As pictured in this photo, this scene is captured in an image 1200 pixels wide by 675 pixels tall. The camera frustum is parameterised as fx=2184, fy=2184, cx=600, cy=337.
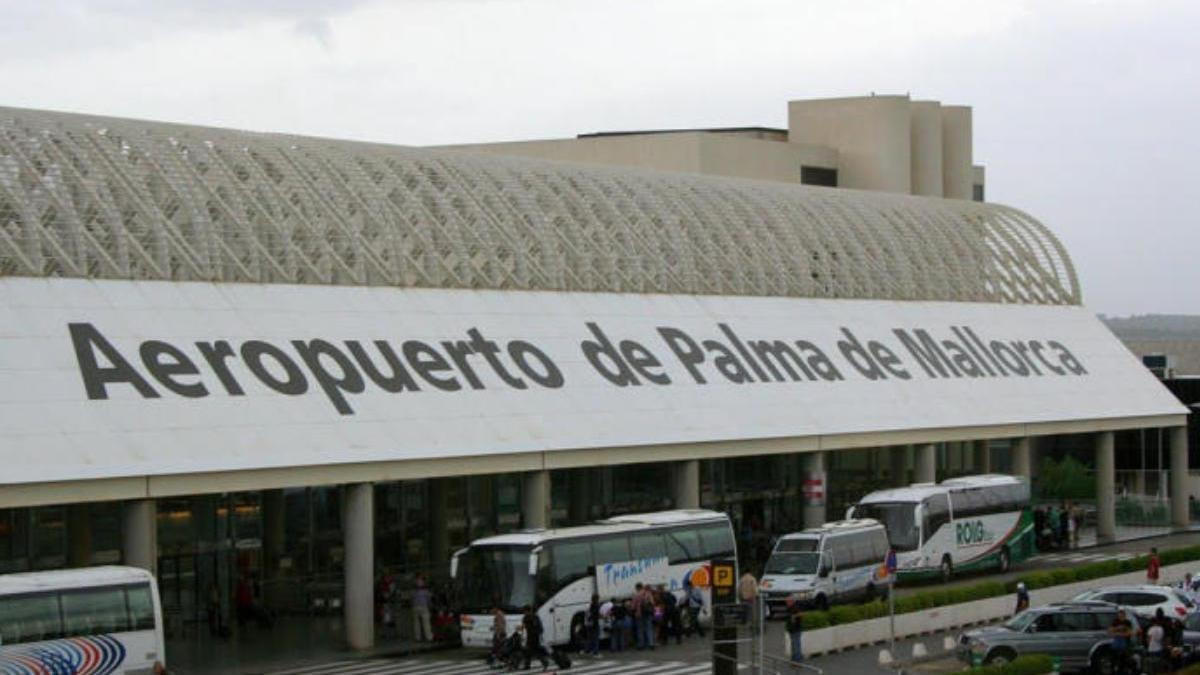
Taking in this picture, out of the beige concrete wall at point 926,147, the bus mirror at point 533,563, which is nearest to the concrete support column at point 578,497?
the bus mirror at point 533,563

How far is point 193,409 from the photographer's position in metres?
41.5

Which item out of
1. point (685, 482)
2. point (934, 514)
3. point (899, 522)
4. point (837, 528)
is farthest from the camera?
point (934, 514)

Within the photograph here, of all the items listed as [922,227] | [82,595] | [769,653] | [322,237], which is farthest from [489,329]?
[922,227]

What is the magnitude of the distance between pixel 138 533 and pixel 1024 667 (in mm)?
15895

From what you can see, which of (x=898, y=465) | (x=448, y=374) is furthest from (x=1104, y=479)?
(x=448, y=374)

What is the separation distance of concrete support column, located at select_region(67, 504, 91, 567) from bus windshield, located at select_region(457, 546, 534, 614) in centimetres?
798

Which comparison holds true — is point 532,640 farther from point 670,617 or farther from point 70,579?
point 70,579

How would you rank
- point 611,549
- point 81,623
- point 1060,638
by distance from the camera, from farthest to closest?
point 611,549, point 1060,638, point 81,623

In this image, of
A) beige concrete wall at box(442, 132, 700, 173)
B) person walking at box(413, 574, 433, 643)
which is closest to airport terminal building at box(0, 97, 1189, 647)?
person walking at box(413, 574, 433, 643)

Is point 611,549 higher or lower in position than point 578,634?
higher

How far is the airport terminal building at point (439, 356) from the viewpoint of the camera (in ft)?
137

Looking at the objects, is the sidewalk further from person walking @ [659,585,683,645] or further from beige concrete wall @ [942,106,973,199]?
beige concrete wall @ [942,106,973,199]

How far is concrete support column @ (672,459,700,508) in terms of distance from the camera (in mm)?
52062

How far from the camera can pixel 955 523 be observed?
183ft
